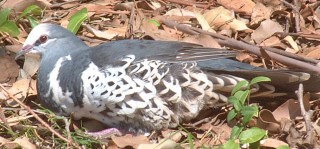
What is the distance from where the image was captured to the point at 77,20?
4844 mm

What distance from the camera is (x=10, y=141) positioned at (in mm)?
4121

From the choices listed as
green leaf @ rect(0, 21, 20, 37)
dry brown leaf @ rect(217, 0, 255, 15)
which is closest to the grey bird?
green leaf @ rect(0, 21, 20, 37)

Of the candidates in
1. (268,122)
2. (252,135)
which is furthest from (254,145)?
(268,122)

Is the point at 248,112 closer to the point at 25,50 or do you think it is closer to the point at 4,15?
the point at 25,50

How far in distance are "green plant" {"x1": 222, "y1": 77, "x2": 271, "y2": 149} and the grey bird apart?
104mm

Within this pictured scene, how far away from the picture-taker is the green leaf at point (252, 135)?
380 centimetres

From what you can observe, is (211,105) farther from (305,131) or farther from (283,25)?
(283,25)

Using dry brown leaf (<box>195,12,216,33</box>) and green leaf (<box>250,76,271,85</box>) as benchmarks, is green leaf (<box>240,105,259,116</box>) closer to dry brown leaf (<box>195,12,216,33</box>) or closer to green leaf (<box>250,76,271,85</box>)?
green leaf (<box>250,76,271,85</box>)

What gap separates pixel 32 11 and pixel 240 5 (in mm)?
1271

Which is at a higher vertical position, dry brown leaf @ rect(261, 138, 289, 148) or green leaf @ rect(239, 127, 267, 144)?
green leaf @ rect(239, 127, 267, 144)

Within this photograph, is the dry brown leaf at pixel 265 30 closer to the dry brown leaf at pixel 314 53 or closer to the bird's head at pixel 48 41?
the dry brown leaf at pixel 314 53

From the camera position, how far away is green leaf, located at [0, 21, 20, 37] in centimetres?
472

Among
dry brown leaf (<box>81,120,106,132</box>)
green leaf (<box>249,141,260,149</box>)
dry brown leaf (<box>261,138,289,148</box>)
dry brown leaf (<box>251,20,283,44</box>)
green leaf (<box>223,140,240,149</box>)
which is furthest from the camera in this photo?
dry brown leaf (<box>251,20,283,44</box>)

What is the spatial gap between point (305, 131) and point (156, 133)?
0.74m
